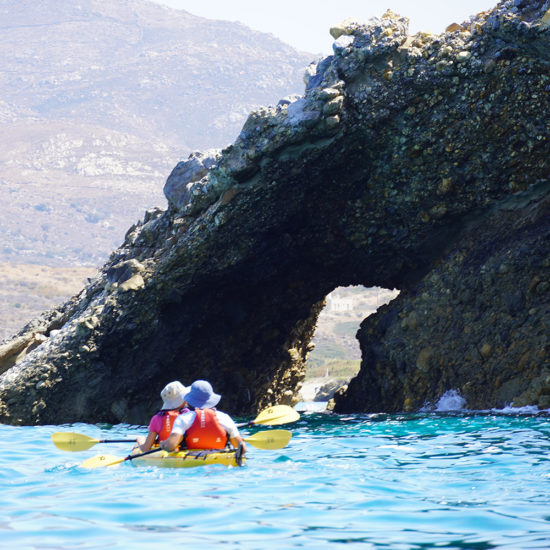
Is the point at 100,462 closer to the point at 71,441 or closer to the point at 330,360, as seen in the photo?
the point at 71,441

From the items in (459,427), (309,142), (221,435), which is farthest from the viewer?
(309,142)

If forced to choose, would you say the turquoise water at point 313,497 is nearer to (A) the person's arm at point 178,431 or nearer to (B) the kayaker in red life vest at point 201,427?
(A) the person's arm at point 178,431

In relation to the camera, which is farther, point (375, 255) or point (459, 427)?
point (375, 255)

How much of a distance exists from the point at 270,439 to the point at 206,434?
1239 millimetres

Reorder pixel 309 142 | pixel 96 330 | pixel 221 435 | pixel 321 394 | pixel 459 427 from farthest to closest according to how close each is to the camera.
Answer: pixel 321 394, pixel 96 330, pixel 309 142, pixel 459 427, pixel 221 435

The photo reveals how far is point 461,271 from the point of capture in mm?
16328

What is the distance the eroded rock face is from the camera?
49.9ft

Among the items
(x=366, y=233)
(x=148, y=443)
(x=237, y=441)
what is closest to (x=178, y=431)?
(x=148, y=443)

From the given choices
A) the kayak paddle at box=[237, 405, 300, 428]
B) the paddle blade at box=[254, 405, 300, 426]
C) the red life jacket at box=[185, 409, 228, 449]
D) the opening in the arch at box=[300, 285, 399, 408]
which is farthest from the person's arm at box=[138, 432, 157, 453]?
the opening in the arch at box=[300, 285, 399, 408]

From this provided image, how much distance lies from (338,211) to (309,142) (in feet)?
6.79

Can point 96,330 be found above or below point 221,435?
above

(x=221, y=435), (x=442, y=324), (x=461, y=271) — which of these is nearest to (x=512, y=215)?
(x=461, y=271)

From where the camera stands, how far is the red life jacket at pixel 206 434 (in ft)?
33.8

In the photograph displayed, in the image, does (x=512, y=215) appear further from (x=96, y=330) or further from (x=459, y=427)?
(x=96, y=330)
